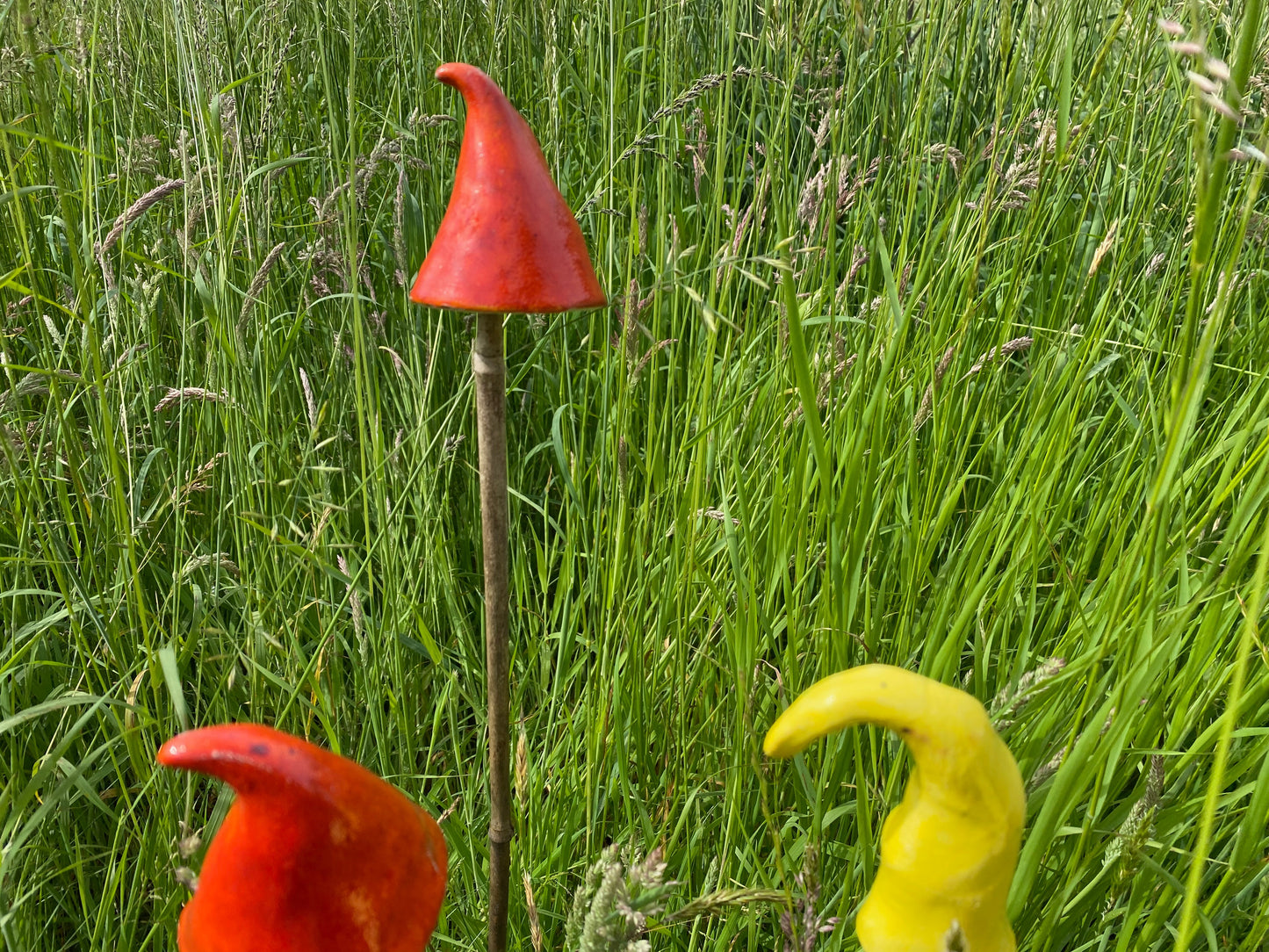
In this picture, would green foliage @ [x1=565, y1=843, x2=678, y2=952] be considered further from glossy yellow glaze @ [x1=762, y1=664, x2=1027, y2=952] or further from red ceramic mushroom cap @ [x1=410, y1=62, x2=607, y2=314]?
red ceramic mushroom cap @ [x1=410, y1=62, x2=607, y2=314]

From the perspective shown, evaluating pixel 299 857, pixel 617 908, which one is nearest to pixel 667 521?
pixel 617 908

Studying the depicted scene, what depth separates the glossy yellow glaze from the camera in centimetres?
41

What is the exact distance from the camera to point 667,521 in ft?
4.32

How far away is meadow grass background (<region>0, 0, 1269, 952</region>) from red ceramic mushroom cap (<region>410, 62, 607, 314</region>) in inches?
7.0

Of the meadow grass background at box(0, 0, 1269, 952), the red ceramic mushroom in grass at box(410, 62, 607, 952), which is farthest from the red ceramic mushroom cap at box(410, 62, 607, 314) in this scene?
the meadow grass background at box(0, 0, 1269, 952)

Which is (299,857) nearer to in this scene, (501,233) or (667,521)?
(501,233)

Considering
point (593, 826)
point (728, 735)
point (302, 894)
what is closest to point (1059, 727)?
point (728, 735)

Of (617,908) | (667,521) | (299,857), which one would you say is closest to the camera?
(299,857)

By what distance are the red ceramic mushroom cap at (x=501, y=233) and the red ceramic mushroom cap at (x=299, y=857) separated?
0.69 feet

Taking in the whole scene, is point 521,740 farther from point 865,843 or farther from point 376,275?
point 376,275

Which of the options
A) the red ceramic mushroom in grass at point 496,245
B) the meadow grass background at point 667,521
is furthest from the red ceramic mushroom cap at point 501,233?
the meadow grass background at point 667,521

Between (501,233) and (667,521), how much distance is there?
877 mm

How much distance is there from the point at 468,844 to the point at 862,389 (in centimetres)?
67

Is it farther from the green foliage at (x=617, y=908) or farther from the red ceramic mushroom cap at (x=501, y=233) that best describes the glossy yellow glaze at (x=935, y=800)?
the red ceramic mushroom cap at (x=501, y=233)
